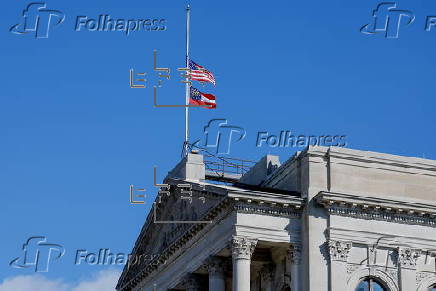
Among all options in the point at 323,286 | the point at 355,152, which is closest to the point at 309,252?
the point at 323,286

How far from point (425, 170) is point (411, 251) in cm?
442

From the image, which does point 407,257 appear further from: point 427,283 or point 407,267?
point 427,283

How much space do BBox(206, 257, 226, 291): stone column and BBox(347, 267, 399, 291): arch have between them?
662 cm

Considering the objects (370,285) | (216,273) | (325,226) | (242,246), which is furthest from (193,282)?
(370,285)

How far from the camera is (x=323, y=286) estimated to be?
61.8m

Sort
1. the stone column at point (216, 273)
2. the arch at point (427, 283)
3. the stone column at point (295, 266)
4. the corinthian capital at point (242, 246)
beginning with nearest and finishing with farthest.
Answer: the corinthian capital at point (242, 246) → the stone column at point (295, 266) → the arch at point (427, 283) → the stone column at point (216, 273)

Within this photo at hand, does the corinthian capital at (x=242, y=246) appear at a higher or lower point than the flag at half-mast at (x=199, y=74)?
lower

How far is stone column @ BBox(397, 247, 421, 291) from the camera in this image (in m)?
63.2

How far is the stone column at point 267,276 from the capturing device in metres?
65.9

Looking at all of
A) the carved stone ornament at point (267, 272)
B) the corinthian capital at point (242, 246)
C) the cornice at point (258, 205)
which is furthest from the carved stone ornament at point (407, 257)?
the corinthian capital at point (242, 246)

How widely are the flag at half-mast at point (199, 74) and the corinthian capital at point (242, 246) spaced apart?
12.6 meters

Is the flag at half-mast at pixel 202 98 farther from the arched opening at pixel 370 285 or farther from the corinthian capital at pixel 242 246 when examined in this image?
the arched opening at pixel 370 285

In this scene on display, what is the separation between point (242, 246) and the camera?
2442 inches

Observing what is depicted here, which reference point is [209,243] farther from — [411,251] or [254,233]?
[411,251]
